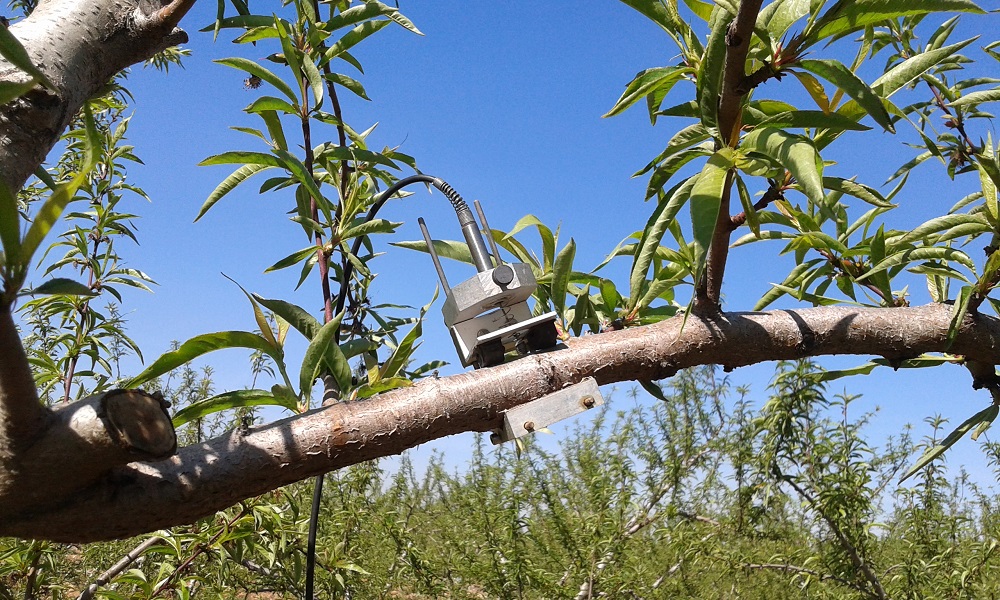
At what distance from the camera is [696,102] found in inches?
31.2

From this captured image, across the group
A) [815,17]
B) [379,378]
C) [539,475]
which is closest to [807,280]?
[815,17]

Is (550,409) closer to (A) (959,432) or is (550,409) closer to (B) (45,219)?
(B) (45,219)

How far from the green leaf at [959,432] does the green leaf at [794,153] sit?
0.64 meters

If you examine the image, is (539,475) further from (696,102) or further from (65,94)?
(65,94)

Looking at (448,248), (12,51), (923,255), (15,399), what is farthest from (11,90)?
(923,255)

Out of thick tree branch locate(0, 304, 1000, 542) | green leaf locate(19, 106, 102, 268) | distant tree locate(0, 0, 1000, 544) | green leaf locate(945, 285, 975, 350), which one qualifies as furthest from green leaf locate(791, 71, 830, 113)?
green leaf locate(19, 106, 102, 268)

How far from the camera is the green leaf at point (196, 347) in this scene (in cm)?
75

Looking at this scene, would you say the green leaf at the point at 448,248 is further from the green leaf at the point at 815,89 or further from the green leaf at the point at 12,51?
the green leaf at the point at 12,51

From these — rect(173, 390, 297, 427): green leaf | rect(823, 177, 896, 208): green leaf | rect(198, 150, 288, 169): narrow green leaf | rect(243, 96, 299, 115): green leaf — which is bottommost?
rect(173, 390, 297, 427): green leaf

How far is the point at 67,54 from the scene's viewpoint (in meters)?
0.73

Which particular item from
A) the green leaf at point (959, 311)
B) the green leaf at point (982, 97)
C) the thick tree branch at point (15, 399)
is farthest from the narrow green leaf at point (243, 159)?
the green leaf at point (982, 97)

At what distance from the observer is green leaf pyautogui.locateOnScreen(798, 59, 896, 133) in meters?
0.65

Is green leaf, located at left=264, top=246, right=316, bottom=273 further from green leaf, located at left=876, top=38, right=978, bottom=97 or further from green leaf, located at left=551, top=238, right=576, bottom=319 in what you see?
green leaf, located at left=876, top=38, right=978, bottom=97

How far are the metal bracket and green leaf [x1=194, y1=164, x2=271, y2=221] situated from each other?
505 mm
